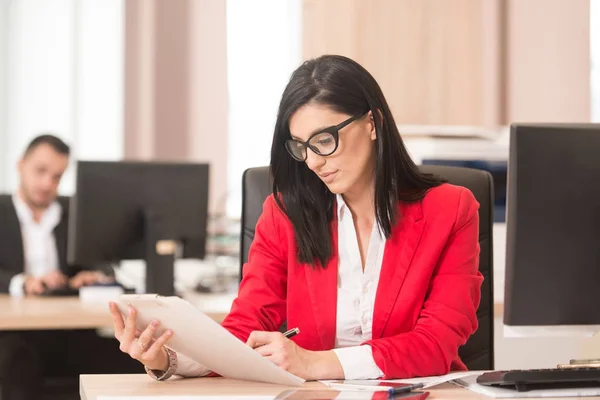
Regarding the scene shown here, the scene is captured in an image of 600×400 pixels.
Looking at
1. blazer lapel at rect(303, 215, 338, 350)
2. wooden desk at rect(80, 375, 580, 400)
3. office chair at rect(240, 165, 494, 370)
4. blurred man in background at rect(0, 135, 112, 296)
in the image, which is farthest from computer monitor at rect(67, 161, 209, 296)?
wooden desk at rect(80, 375, 580, 400)

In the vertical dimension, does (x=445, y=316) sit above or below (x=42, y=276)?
above

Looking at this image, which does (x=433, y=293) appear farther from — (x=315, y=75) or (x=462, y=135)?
(x=462, y=135)

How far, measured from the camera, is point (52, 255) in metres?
3.89

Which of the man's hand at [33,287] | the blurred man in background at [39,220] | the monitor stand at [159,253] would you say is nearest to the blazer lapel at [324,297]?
the monitor stand at [159,253]

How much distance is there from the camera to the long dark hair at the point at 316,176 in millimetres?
1645

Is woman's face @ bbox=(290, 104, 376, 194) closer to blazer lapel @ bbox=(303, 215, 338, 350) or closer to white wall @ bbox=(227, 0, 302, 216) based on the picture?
blazer lapel @ bbox=(303, 215, 338, 350)

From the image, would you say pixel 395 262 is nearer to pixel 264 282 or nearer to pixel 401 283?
pixel 401 283

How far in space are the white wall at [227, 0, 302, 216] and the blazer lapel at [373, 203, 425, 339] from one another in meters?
2.99

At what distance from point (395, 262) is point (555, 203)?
344 mm

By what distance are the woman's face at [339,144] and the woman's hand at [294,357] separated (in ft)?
1.08

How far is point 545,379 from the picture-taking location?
1.31 meters

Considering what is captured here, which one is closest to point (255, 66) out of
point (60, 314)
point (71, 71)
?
point (71, 71)

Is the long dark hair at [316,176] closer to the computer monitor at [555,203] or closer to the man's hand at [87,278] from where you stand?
the computer monitor at [555,203]

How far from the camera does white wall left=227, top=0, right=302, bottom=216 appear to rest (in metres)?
4.68
